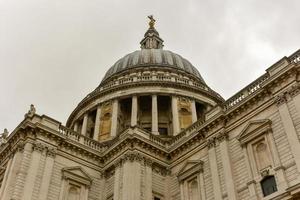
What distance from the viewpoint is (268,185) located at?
22.6 metres

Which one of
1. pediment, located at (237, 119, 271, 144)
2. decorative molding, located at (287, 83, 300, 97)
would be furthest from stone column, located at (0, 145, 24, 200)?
decorative molding, located at (287, 83, 300, 97)

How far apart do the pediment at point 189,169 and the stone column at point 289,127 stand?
22.4 ft

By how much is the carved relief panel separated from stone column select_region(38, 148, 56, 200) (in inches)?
535

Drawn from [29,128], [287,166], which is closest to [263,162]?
[287,166]

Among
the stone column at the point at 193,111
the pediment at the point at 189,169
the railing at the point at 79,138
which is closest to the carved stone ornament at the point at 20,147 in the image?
the railing at the point at 79,138

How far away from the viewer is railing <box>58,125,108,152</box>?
30.0 metres

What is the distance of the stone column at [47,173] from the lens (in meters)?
25.8

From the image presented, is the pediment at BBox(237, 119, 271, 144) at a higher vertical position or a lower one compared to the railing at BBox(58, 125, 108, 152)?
lower

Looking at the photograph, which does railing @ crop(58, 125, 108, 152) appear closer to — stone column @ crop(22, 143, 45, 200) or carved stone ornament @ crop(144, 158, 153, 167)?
stone column @ crop(22, 143, 45, 200)

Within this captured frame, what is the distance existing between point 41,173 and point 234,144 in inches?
517

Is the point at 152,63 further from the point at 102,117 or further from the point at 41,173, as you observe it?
the point at 41,173

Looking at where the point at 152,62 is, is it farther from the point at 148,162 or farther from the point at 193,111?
the point at 148,162

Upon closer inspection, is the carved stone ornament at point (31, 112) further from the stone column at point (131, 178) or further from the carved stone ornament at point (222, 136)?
the carved stone ornament at point (222, 136)

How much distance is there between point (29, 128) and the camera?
27641 millimetres
